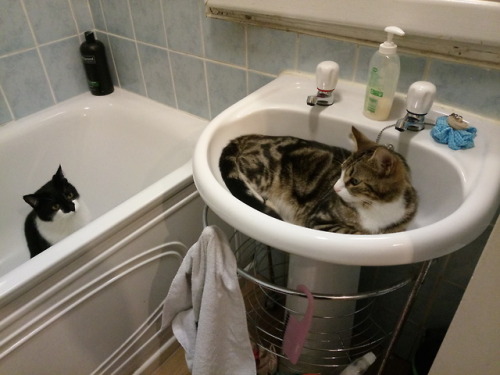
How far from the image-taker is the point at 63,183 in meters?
1.17

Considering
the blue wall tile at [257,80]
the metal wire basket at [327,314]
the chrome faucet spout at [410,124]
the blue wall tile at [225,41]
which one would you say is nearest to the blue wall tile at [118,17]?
the blue wall tile at [225,41]

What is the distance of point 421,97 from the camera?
2.25 ft

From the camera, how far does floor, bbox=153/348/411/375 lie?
117 cm

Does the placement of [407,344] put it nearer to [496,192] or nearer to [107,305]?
[496,192]

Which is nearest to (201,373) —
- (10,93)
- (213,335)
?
(213,335)

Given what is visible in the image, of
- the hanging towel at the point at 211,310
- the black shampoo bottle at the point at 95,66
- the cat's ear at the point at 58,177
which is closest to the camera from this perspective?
the hanging towel at the point at 211,310

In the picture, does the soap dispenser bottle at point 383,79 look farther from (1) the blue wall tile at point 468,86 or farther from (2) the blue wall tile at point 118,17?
(2) the blue wall tile at point 118,17

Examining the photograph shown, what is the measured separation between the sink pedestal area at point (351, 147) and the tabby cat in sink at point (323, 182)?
0.14 feet

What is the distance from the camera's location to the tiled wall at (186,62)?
804 mm

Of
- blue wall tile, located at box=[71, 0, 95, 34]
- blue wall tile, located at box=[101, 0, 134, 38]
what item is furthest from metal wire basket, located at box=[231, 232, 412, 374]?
blue wall tile, located at box=[71, 0, 95, 34]

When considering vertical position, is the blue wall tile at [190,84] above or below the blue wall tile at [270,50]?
below

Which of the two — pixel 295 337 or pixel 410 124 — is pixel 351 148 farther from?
pixel 295 337

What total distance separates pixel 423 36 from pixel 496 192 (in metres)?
0.33

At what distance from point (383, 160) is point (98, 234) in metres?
0.65
